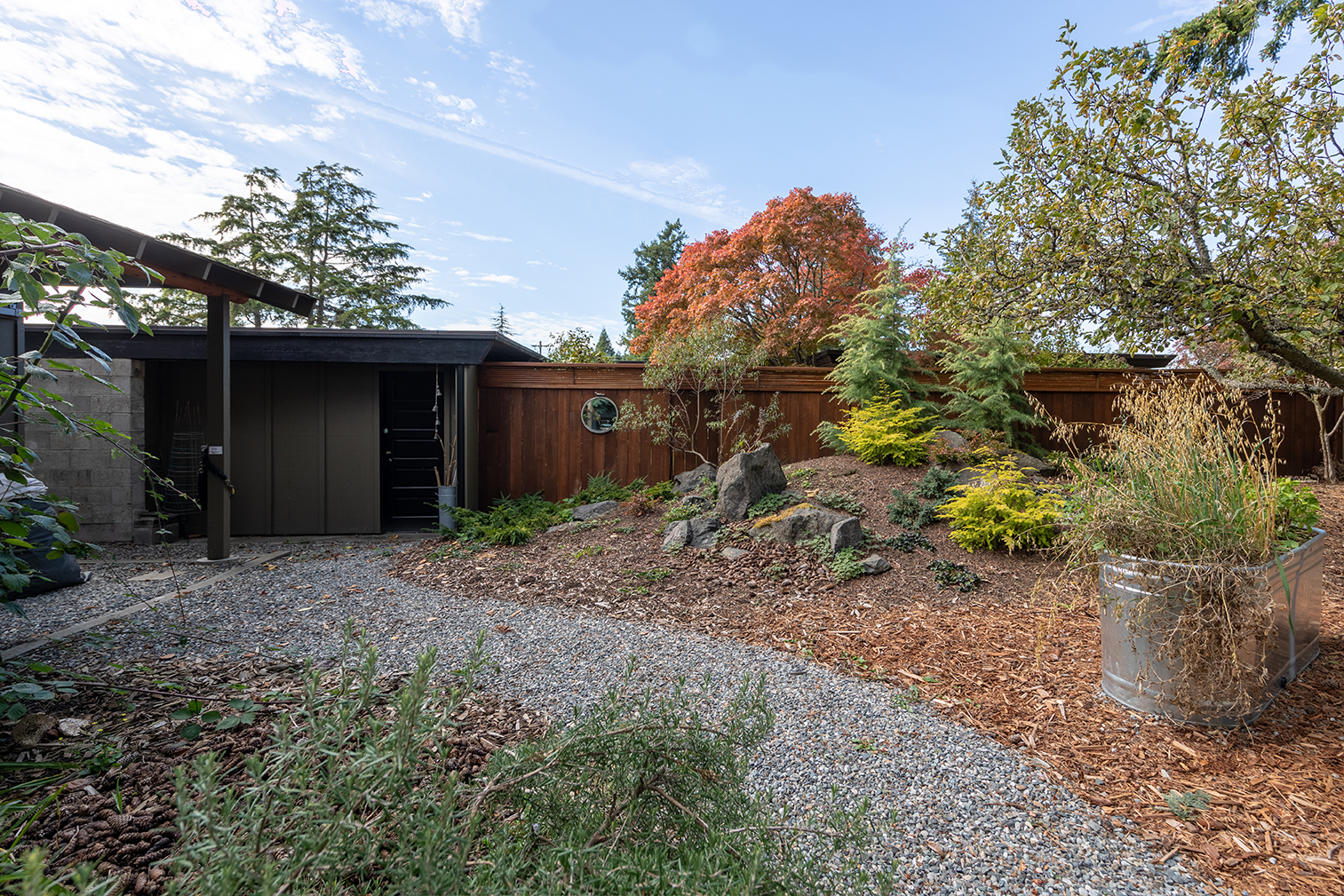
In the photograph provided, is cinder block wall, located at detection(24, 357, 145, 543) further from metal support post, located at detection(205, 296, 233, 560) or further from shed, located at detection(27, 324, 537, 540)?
metal support post, located at detection(205, 296, 233, 560)

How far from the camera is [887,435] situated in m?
6.15

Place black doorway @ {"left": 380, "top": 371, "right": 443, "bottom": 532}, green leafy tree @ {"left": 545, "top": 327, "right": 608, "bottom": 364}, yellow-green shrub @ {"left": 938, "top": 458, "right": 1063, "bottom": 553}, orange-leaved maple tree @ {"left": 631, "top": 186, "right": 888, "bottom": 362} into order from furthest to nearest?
green leafy tree @ {"left": 545, "top": 327, "right": 608, "bottom": 364} → orange-leaved maple tree @ {"left": 631, "top": 186, "right": 888, "bottom": 362} → black doorway @ {"left": 380, "top": 371, "right": 443, "bottom": 532} → yellow-green shrub @ {"left": 938, "top": 458, "right": 1063, "bottom": 553}

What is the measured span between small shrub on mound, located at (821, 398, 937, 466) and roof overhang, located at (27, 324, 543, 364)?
4.26m

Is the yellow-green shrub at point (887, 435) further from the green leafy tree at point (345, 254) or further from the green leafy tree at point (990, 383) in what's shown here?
the green leafy tree at point (345, 254)

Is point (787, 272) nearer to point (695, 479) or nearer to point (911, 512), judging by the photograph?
point (695, 479)

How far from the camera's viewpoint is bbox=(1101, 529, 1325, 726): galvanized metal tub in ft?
7.63

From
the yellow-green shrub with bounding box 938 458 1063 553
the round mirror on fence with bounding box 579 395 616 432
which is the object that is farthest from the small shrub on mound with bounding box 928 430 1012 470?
the round mirror on fence with bounding box 579 395 616 432

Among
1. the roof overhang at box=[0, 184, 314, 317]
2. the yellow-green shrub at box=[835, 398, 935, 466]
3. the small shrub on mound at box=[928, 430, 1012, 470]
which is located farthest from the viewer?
the yellow-green shrub at box=[835, 398, 935, 466]

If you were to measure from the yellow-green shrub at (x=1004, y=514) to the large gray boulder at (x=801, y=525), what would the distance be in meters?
0.88

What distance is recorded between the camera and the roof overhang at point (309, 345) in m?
6.25

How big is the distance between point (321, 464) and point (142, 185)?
4.72 m

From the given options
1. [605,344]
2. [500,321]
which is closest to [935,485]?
[605,344]

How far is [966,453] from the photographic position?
231 inches

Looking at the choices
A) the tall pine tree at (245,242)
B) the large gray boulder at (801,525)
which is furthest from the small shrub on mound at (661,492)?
the tall pine tree at (245,242)
